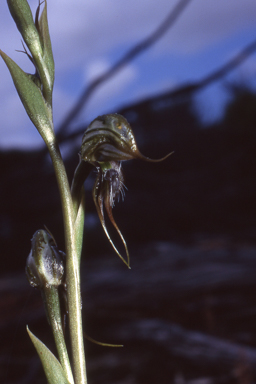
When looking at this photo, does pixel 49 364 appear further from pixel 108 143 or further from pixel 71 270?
pixel 108 143

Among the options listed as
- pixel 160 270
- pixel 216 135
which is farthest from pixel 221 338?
pixel 216 135

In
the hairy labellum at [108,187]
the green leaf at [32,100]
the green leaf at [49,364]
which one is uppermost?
the green leaf at [32,100]

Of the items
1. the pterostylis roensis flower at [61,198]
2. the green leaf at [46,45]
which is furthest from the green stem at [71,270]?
the green leaf at [46,45]

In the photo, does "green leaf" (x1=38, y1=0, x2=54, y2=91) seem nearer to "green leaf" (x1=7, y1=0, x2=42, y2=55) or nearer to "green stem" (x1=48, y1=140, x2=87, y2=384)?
"green leaf" (x1=7, y1=0, x2=42, y2=55)

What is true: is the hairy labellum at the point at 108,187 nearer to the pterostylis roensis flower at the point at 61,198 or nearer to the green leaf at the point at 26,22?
the pterostylis roensis flower at the point at 61,198

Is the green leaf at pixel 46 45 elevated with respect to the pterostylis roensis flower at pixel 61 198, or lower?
elevated

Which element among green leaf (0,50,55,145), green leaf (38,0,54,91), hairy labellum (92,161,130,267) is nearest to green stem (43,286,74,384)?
hairy labellum (92,161,130,267)
